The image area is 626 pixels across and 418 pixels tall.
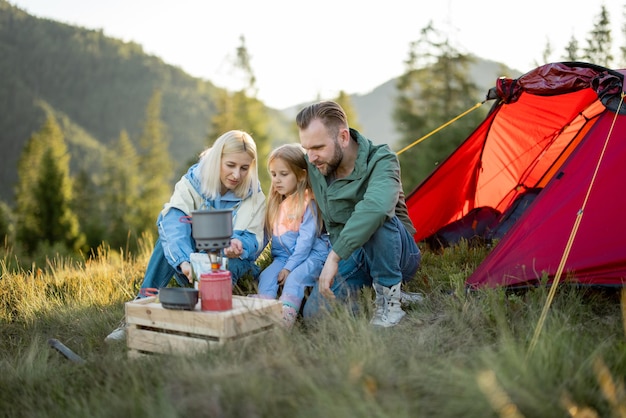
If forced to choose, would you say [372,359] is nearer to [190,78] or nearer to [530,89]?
[530,89]

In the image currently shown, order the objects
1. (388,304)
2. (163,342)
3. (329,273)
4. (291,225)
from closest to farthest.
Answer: (163,342) → (329,273) → (388,304) → (291,225)

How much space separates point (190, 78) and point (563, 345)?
3840 inches

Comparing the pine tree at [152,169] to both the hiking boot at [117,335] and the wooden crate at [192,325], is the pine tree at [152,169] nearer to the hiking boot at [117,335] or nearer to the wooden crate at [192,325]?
the hiking boot at [117,335]

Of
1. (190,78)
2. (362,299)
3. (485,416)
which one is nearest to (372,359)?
(485,416)

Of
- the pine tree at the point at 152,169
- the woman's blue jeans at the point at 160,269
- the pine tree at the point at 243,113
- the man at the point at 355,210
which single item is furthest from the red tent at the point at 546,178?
the pine tree at the point at 152,169

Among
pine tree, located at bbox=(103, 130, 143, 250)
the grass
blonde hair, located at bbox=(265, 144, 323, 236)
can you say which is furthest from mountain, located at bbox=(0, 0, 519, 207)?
the grass

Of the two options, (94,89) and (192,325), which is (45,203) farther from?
(94,89)

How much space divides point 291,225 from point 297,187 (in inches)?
9.7

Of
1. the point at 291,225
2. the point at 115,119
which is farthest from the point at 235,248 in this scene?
the point at 115,119

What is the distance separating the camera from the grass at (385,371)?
1.82m

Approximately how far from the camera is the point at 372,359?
2.12 m

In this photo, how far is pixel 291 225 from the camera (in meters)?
3.63

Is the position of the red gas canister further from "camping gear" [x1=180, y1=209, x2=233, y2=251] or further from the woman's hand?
the woman's hand

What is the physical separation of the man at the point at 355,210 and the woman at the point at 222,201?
16.3 inches
